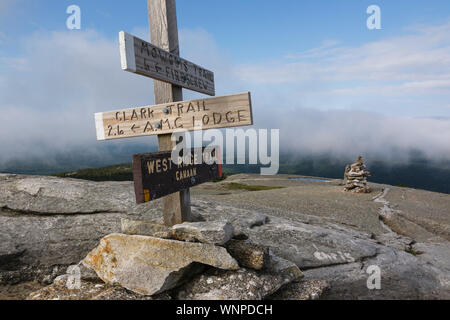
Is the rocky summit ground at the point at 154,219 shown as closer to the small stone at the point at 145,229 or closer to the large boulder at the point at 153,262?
the large boulder at the point at 153,262

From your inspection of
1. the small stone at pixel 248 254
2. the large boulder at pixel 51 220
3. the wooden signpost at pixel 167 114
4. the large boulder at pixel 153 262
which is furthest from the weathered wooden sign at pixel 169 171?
the large boulder at pixel 51 220

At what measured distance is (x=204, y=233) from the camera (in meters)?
6.02

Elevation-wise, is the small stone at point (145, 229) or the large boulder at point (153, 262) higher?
the small stone at point (145, 229)

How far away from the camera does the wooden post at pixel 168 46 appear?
721cm

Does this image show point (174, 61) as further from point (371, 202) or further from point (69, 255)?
point (371, 202)

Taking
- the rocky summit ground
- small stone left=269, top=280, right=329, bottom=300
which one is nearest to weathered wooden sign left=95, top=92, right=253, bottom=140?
the rocky summit ground

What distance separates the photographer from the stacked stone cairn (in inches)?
219

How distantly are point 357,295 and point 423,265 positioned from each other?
4475mm

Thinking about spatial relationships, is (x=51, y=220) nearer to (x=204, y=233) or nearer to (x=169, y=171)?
(x=169, y=171)

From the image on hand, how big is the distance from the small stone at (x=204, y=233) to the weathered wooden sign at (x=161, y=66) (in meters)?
3.25

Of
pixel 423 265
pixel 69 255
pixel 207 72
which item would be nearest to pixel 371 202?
pixel 423 265

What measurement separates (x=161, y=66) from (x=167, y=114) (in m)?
1.04

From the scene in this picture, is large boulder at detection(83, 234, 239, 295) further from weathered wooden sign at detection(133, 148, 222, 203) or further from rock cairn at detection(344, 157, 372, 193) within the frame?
rock cairn at detection(344, 157, 372, 193)

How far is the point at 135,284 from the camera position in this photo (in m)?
5.58
